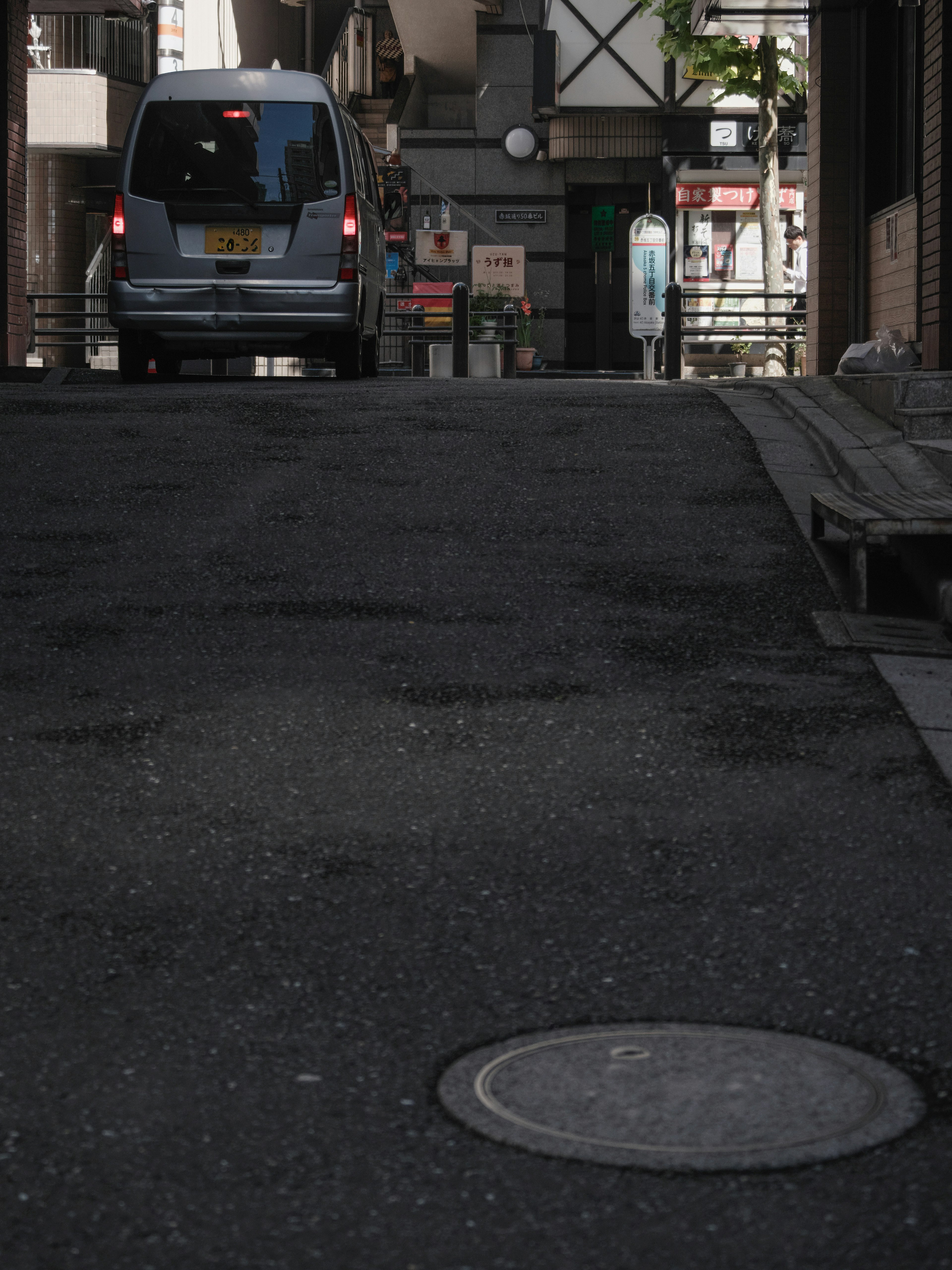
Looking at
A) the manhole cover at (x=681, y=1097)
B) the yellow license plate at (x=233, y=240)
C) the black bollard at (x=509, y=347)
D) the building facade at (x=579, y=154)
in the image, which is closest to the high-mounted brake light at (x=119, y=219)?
the yellow license plate at (x=233, y=240)

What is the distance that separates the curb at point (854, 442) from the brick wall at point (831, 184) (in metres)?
3.66

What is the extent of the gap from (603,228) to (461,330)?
1197 centimetres

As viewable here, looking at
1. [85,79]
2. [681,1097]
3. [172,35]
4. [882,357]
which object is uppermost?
[172,35]

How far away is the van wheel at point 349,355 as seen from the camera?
45.9 feet

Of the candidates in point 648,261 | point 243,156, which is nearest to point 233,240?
point 243,156

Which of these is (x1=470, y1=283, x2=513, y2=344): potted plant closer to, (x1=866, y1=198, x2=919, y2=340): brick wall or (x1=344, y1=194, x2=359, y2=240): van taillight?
(x1=866, y1=198, x2=919, y2=340): brick wall

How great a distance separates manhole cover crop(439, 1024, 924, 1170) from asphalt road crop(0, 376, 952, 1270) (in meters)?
0.05

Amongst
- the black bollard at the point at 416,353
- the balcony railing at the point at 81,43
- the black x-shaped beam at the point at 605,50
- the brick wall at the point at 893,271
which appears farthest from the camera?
the balcony railing at the point at 81,43

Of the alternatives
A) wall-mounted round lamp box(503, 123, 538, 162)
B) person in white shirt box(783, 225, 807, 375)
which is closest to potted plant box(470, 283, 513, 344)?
wall-mounted round lamp box(503, 123, 538, 162)

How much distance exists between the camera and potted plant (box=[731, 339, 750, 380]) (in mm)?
23984

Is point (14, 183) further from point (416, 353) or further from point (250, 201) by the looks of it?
point (416, 353)

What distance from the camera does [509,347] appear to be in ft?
70.6

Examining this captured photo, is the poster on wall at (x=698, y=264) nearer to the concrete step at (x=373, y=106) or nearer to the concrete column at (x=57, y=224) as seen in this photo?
the concrete step at (x=373, y=106)

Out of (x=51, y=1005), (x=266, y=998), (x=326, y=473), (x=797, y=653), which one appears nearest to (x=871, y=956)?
(x=266, y=998)
